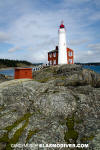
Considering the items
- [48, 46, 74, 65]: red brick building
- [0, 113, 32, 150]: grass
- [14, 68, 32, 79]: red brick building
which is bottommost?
[0, 113, 32, 150]: grass

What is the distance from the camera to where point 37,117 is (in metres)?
8.16

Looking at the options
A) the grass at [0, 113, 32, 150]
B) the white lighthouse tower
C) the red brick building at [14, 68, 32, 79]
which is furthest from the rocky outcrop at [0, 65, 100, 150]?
the white lighthouse tower

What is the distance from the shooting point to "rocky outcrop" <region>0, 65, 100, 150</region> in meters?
6.46

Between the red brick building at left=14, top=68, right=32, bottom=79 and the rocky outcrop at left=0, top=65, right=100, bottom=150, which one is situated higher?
the red brick building at left=14, top=68, right=32, bottom=79

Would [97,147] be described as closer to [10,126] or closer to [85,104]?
[85,104]

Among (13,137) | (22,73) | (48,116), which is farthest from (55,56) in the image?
(13,137)

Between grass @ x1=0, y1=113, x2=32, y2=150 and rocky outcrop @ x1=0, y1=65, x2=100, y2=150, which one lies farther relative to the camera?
rocky outcrop @ x1=0, y1=65, x2=100, y2=150

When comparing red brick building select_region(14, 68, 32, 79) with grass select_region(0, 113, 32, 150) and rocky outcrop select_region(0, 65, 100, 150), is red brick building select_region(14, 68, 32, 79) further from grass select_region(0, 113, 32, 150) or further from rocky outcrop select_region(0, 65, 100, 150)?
grass select_region(0, 113, 32, 150)

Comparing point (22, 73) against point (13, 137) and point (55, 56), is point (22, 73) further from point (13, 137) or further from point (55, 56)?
point (55, 56)

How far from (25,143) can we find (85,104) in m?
5.24

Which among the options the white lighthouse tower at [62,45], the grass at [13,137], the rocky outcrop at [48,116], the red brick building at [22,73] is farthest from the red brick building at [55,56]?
the grass at [13,137]

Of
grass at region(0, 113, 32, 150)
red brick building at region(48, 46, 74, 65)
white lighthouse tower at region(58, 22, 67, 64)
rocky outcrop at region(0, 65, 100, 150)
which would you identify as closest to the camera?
grass at region(0, 113, 32, 150)

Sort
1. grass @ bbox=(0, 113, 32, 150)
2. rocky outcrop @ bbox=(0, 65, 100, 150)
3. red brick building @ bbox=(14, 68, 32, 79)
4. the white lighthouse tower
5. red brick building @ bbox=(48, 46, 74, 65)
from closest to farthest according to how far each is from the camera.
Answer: grass @ bbox=(0, 113, 32, 150), rocky outcrop @ bbox=(0, 65, 100, 150), red brick building @ bbox=(14, 68, 32, 79), the white lighthouse tower, red brick building @ bbox=(48, 46, 74, 65)

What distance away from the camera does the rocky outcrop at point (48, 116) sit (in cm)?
646
